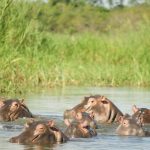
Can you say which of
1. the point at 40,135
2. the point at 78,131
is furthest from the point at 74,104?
the point at 40,135

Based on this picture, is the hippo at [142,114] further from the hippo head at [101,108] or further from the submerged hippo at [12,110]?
the submerged hippo at [12,110]

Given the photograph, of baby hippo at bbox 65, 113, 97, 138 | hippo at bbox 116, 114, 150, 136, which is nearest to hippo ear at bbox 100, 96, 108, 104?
hippo at bbox 116, 114, 150, 136

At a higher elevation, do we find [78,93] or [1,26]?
[1,26]

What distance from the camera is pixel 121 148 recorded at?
7.51 meters

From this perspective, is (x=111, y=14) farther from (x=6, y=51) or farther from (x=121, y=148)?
(x=121, y=148)

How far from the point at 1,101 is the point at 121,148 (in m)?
2.40

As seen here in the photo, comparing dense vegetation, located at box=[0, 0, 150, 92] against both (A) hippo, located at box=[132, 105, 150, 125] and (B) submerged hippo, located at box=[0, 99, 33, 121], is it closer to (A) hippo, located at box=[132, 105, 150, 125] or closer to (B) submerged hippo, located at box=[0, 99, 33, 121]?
(B) submerged hippo, located at box=[0, 99, 33, 121]

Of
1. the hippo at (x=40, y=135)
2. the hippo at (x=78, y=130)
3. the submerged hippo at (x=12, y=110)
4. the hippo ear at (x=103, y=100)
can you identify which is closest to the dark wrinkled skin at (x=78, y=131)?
the hippo at (x=78, y=130)

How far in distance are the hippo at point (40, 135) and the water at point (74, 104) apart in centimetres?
11

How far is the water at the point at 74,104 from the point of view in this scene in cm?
758

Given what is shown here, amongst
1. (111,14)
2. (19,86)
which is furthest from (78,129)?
(111,14)

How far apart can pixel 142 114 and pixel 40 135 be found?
1980mm

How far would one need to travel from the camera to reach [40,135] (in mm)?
7672

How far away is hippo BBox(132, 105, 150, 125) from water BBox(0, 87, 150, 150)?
12.5 inches
